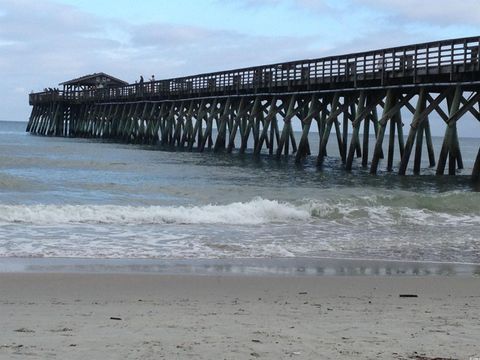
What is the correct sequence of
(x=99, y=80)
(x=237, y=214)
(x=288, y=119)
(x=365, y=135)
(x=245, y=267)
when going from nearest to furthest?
(x=245, y=267) → (x=237, y=214) → (x=365, y=135) → (x=288, y=119) → (x=99, y=80)

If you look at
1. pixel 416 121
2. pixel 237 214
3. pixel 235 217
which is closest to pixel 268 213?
pixel 237 214

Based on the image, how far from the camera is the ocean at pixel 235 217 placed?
29.1 ft

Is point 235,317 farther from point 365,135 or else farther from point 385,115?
point 365,135

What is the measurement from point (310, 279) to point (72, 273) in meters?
2.40

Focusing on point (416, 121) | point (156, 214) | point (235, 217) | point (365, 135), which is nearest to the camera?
point (156, 214)

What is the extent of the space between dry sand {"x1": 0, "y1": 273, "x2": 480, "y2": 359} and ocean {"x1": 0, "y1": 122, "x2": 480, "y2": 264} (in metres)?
1.79

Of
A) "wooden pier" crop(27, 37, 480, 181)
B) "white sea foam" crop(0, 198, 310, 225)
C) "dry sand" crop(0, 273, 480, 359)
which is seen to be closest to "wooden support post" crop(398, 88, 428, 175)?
"wooden pier" crop(27, 37, 480, 181)

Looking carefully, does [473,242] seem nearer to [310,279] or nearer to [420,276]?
[420,276]

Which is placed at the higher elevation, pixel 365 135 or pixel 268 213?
pixel 365 135

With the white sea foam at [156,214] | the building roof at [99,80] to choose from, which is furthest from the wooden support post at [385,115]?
the building roof at [99,80]

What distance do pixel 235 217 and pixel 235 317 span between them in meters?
7.22

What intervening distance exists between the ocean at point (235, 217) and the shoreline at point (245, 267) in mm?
345

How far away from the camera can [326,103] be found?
2644 centimetres

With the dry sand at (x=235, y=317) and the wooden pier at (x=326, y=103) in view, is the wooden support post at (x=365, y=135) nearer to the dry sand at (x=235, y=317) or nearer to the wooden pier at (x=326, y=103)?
the wooden pier at (x=326, y=103)
